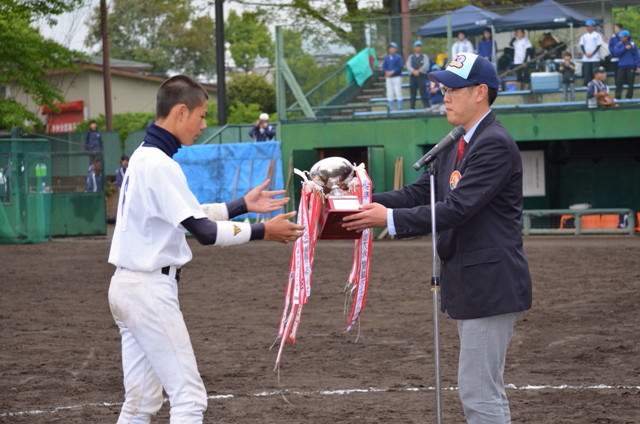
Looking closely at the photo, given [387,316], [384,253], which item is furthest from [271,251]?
[387,316]

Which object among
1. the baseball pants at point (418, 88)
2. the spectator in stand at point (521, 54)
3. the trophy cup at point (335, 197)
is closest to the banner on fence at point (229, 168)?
the baseball pants at point (418, 88)

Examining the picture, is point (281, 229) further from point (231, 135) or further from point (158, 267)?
point (231, 135)

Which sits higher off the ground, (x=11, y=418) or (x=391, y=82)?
(x=391, y=82)

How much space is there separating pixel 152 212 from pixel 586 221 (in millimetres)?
21326

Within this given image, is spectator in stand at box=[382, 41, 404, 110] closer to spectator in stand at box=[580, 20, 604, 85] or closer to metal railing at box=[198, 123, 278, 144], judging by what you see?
spectator in stand at box=[580, 20, 604, 85]

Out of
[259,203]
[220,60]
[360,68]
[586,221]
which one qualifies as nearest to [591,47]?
[586,221]

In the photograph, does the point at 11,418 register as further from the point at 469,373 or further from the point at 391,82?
the point at 391,82

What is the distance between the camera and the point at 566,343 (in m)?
10.7

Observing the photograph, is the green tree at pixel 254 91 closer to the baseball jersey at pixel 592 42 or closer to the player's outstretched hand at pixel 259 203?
the baseball jersey at pixel 592 42

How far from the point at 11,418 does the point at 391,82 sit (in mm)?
19604

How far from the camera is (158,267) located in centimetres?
532

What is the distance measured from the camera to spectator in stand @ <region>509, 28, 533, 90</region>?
25.3 meters

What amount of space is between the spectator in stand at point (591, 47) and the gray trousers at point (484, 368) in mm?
20265

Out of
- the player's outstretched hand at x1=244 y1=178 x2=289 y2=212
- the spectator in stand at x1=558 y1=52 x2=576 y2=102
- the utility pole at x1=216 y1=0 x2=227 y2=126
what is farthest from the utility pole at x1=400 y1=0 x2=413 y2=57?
the player's outstretched hand at x1=244 y1=178 x2=289 y2=212
